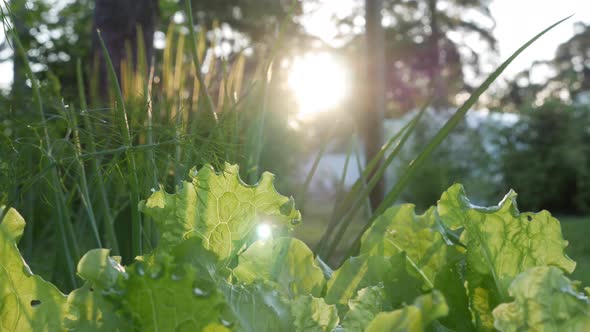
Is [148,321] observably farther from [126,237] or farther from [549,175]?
[549,175]

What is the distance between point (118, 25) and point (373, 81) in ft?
6.43

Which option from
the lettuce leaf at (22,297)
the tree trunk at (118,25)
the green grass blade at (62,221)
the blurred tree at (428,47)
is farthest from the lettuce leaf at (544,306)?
the blurred tree at (428,47)

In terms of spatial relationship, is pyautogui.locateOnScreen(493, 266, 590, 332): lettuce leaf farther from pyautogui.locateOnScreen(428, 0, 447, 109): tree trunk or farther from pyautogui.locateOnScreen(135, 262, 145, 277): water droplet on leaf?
pyautogui.locateOnScreen(428, 0, 447, 109): tree trunk

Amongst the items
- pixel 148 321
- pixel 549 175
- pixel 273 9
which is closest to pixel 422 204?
pixel 549 175

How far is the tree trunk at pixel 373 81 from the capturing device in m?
4.14

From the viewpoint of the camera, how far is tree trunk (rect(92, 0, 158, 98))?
4.46 metres

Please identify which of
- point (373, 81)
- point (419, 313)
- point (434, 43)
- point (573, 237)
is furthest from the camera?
point (434, 43)

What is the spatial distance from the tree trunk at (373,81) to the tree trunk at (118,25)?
59.5 inches

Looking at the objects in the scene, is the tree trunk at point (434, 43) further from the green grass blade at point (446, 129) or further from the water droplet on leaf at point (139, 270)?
the water droplet on leaf at point (139, 270)

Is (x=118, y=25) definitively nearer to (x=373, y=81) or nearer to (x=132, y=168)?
(x=373, y=81)

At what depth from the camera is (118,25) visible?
4684 mm

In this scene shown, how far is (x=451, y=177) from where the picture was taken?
42.8 ft

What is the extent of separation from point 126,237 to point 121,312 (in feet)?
2.94

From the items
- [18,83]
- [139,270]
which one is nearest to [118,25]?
[18,83]
